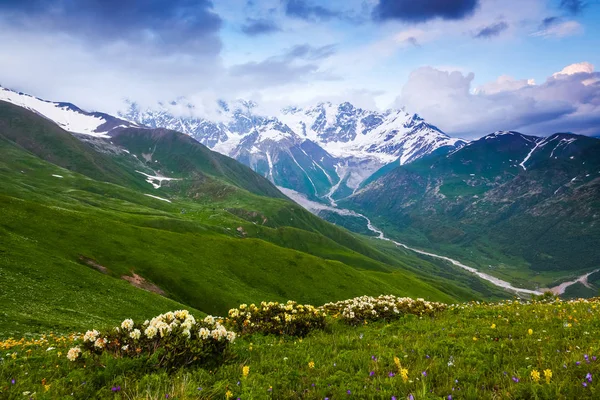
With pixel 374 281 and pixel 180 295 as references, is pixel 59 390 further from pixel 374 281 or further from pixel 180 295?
pixel 374 281

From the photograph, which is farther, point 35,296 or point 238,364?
point 35,296

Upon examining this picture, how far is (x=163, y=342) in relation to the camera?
9.20 meters

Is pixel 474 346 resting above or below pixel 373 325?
above

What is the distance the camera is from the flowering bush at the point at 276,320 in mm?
14328

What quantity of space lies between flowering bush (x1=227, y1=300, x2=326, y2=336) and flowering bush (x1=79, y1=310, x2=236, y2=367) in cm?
453

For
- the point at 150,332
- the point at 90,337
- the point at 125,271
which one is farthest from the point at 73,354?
the point at 125,271

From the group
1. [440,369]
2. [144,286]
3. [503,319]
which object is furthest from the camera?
[144,286]

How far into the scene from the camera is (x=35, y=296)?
106 ft

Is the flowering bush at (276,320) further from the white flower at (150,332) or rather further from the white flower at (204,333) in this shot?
the white flower at (150,332)

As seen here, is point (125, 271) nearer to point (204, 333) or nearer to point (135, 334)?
point (135, 334)

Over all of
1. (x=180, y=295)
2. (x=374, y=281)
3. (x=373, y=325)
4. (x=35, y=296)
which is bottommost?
(x=374, y=281)

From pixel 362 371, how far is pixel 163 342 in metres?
5.56

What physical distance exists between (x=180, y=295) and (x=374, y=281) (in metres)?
59.4

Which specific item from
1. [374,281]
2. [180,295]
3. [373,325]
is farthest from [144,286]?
[374,281]
